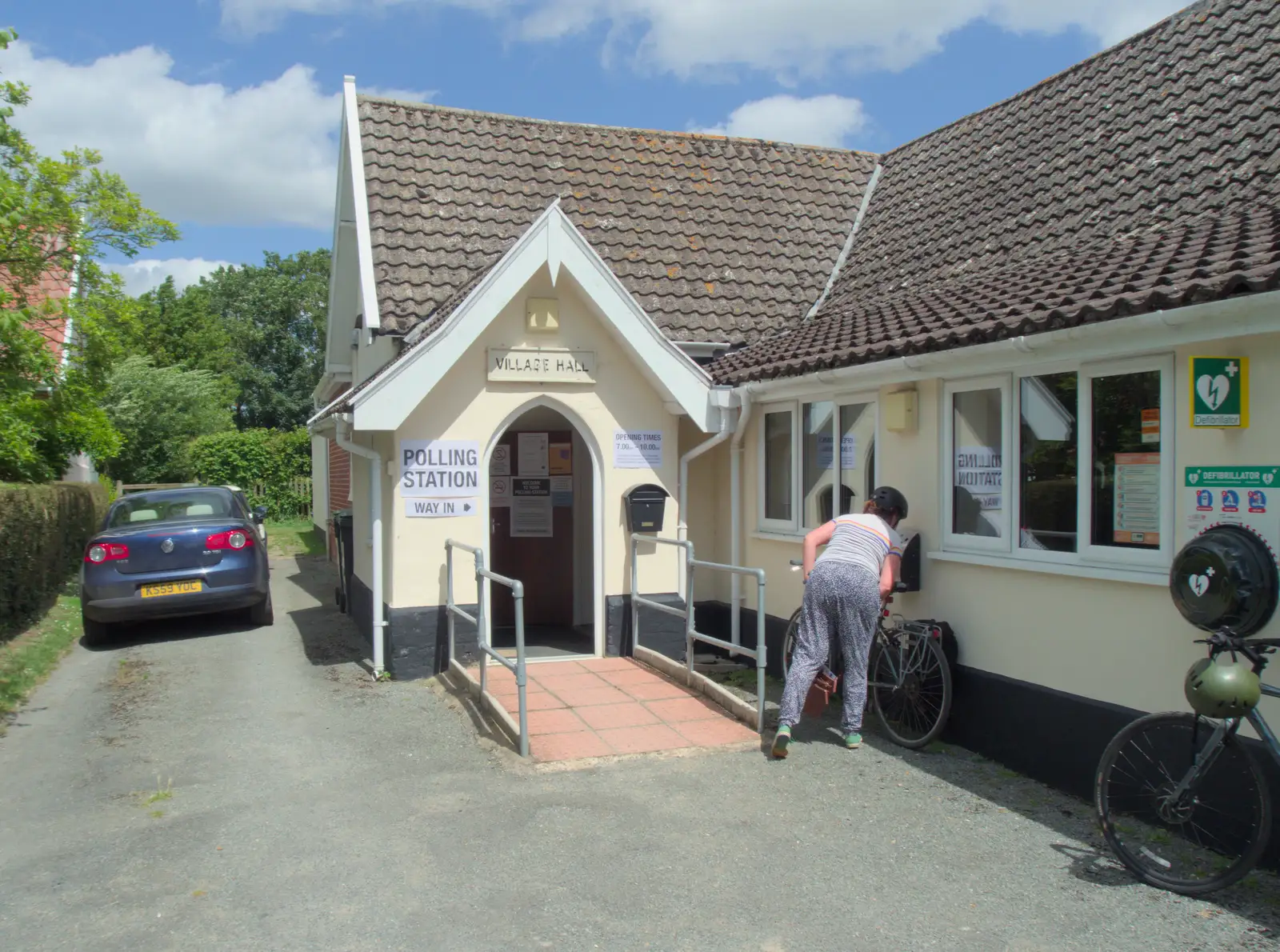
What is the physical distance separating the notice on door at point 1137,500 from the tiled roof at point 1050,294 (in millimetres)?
853

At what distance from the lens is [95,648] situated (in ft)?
36.3

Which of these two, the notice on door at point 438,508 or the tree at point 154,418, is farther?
the tree at point 154,418

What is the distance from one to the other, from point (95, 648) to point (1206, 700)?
1053 centimetres

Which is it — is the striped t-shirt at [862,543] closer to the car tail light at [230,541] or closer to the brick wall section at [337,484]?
the car tail light at [230,541]

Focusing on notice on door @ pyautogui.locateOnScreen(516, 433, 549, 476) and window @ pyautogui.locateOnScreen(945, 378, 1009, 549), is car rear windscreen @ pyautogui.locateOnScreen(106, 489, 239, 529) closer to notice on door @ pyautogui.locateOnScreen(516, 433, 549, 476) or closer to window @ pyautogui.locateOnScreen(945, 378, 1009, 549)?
notice on door @ pyautogui.locateOnScreen(516, 433, 549, 476)

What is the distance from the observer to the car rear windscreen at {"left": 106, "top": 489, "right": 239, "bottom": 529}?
1177 centimetres

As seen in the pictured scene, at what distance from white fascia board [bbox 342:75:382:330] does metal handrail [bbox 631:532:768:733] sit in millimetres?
3334

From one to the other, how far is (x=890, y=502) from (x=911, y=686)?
4.22ft

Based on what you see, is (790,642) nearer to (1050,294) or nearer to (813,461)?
(813,461)

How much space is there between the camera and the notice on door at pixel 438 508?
354 inches

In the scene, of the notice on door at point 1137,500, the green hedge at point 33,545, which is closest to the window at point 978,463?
the notice on door at point 1137,500

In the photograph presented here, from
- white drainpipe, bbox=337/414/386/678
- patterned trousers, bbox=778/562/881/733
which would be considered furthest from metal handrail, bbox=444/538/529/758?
patterned trousers, bbox=778/562/881/733

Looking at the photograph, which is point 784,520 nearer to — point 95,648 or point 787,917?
point 787,917

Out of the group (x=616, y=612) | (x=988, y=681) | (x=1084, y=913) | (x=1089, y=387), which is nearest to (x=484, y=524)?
(x=616, y=612)
